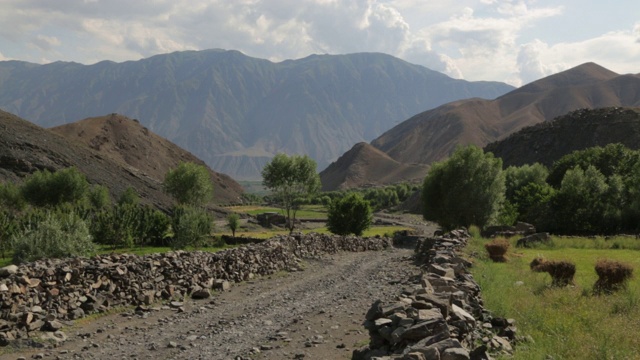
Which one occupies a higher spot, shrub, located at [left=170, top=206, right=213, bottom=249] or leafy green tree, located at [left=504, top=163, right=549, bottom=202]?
leafy green tree, located at [left=504, top=163, right=549, bottom=202]

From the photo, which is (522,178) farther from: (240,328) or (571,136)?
(240,328)

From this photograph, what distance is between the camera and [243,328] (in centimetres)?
1602

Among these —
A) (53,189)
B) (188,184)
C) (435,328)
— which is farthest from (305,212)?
(435,328)

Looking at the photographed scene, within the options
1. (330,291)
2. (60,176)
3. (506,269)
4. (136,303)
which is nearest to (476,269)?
(506,269)

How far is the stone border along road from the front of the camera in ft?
44.0

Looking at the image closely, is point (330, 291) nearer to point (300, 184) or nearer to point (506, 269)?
point (506, 269)

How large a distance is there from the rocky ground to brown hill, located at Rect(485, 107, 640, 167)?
12467 cm

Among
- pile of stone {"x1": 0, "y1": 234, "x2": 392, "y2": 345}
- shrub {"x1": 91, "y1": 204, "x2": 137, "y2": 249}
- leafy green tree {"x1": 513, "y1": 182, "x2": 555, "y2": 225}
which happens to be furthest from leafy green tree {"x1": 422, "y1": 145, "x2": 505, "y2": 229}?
shrub {"x1": 91, "y1": 204, "x2": 137, "y2": 249}

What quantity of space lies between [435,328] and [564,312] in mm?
6824

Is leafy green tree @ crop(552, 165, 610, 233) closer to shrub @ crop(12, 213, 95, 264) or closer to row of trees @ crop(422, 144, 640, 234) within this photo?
row of trees @ crop(422, 144, 640, 234)

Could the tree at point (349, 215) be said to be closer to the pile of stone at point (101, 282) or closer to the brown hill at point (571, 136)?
the pile of stone at point (101, 282)

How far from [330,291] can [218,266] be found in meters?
5.84

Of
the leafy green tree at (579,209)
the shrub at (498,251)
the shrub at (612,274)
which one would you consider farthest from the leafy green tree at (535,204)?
the shrub at (612,274)

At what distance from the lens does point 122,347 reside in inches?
551
